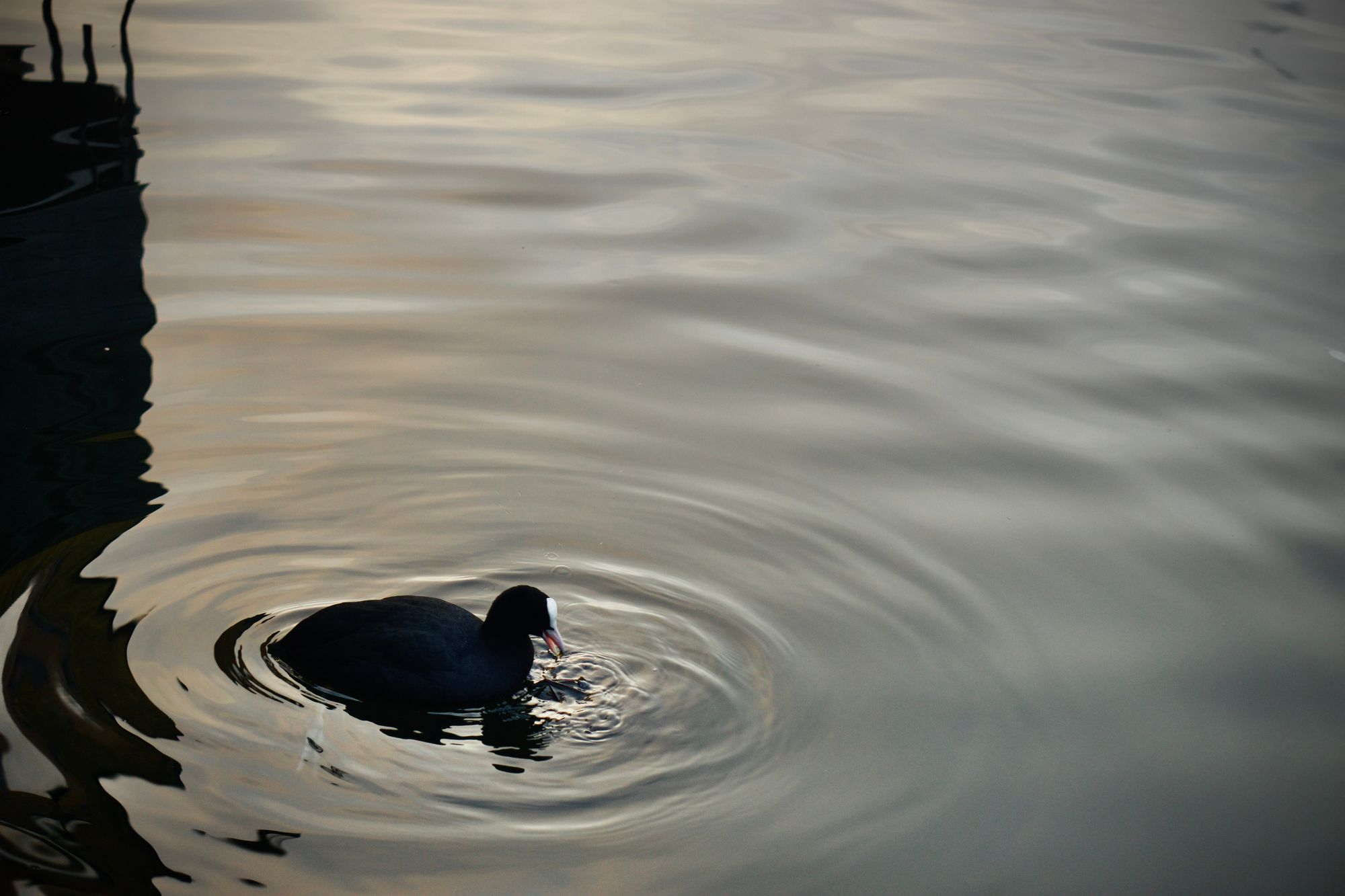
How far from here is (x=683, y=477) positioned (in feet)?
24.0

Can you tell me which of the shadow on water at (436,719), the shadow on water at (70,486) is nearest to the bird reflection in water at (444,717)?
the shadow on water at (436,719)

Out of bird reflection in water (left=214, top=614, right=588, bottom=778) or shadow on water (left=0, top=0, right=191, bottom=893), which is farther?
bird reflection in water (left=214, top=614, right=588, bottom=778)

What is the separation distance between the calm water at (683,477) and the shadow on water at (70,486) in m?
0.02

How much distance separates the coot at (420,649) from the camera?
531 cm

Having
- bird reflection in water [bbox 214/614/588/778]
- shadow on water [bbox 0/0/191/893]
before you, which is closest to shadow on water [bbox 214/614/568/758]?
bird reflection in water [bbox 214/614/588/778]

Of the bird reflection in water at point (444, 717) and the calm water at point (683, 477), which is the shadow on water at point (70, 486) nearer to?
the calm water at point (683, 477)

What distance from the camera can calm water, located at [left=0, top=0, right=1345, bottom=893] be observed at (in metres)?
4.90

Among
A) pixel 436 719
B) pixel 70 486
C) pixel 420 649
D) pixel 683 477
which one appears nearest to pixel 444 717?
pixel 436 719

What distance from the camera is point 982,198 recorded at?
38.8 feet

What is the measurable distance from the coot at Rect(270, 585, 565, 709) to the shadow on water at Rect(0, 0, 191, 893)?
626 mm

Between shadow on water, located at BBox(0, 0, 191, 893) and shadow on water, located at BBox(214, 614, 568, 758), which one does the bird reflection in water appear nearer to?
shadow on water, located at BBox(214, 614, 568, 758)

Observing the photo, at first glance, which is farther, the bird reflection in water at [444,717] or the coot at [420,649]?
the coot at [420,649]

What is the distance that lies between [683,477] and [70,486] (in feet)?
10.0

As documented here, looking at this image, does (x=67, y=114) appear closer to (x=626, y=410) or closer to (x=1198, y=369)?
(x=626, y=410)
